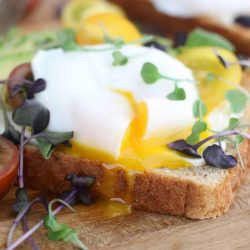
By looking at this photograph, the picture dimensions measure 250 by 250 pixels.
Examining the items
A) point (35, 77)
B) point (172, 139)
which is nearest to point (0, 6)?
point (35, 77)

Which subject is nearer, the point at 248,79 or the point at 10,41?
the point at 248,79

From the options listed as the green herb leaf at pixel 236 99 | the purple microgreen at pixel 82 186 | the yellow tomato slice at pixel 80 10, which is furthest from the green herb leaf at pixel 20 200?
the yellow tomato slice at pixel 80 10

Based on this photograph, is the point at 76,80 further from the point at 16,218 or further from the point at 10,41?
the point at 10,41

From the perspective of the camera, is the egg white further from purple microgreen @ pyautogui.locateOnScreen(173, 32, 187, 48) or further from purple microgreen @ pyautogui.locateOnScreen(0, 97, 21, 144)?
purple microgreen @ pyautogui.locateOnScreen(173, 32, 187, 48)

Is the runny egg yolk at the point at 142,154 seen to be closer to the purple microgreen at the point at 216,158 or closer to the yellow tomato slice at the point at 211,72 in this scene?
the purple microgreen at the point at 216,158

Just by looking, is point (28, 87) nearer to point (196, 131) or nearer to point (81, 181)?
point (81, 181)

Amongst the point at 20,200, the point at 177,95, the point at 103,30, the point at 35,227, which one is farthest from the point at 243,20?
the point at 35,227

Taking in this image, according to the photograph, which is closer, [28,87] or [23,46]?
[28,87]
